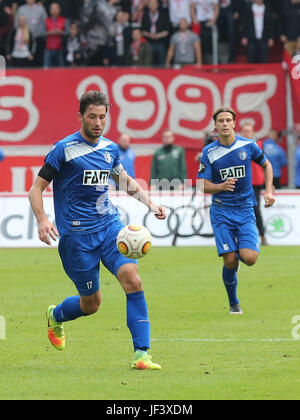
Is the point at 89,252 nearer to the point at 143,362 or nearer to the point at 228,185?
the point at 143,362

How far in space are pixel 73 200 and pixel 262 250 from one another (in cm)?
1167

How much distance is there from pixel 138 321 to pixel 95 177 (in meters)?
1.37

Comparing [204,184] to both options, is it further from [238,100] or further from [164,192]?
[238,100]

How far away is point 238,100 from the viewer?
24.4m

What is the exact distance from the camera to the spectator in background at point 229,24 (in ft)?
81.8

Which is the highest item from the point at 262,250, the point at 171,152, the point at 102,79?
the point at 102,79

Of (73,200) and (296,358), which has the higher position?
(73,200)

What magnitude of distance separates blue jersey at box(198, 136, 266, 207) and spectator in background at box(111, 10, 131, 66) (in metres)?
12.5

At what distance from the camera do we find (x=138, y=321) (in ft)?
27.7

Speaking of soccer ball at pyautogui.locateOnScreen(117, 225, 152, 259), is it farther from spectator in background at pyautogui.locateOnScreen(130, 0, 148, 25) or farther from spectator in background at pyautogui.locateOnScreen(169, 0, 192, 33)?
spectator in background at pyautogui.locateOnScreen(169, 0, 192, 33)

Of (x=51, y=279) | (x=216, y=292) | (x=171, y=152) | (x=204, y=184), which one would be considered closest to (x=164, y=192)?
(x=171, y=152)

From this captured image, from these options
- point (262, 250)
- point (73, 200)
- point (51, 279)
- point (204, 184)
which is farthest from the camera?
point (262, 250)

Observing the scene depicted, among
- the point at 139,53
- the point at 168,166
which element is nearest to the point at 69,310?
the point at 168,166

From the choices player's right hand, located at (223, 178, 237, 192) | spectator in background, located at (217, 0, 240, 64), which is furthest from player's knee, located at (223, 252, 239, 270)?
spectator in background, located at (217, 0, 240, 64)
